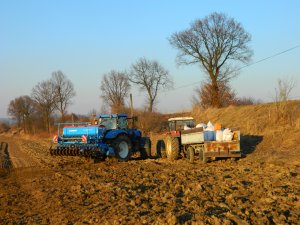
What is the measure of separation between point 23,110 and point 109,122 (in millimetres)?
71324

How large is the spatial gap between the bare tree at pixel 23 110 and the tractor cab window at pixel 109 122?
64.2m

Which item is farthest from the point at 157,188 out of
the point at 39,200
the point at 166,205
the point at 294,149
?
the point at 294,149

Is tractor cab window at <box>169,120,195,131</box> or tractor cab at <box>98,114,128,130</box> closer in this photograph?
tractor cab at <box>98,114,128,130</box>

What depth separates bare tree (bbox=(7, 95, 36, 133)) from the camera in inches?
3215

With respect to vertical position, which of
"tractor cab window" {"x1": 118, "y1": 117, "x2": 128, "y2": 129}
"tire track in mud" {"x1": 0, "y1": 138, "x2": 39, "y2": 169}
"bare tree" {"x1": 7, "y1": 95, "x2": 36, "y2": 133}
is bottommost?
"tire track in mud" {"x1": 0, "y1": 138, "x2": 39, "y2": 169}

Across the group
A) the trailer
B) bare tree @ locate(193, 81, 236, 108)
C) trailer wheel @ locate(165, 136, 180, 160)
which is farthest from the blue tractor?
bare tree @ locate(193, 81, 236, 108)

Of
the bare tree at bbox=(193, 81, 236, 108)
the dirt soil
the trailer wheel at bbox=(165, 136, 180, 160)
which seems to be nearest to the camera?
the dirt soil

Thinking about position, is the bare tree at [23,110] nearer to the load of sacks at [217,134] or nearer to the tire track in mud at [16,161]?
the tire track in mud at [16,161]

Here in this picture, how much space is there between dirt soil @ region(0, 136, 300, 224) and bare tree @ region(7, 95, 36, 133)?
70.4 meters

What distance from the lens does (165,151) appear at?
62.7 feet

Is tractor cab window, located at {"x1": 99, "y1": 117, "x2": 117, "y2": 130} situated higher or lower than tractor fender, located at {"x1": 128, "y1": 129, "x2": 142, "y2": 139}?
higher

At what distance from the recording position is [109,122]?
18.1 m

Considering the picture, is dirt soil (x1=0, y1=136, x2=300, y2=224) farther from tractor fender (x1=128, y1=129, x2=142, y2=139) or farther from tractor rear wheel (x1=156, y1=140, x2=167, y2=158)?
tractor rear wheel (x1=156, y1=140, x2=167, y2=158)

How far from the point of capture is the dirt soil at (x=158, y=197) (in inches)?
277
